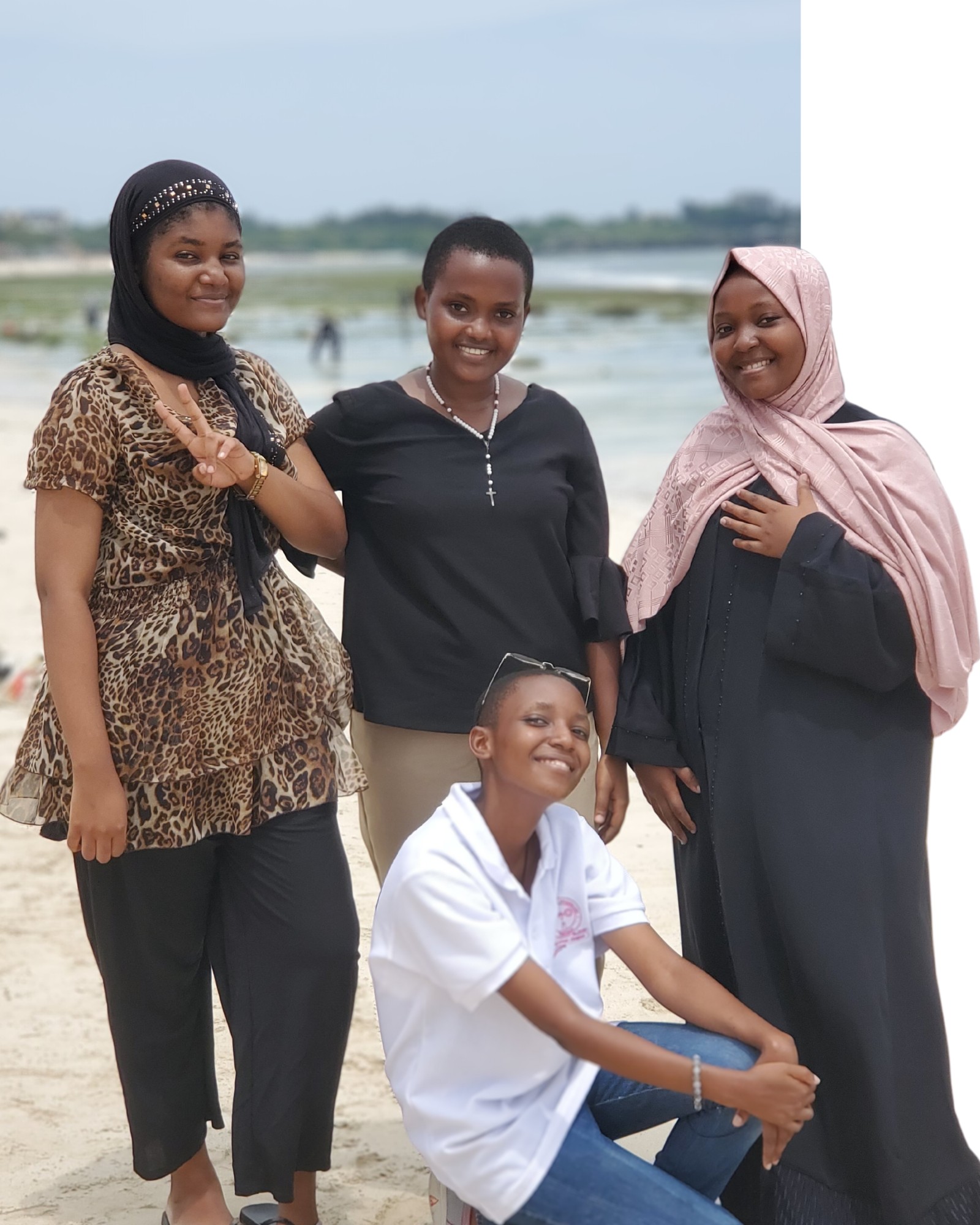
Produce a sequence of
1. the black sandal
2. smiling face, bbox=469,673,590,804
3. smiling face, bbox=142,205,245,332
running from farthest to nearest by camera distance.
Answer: the black sandal → smiling face, bbox=142,205,245,332 → smiling face, bbox=469,673,590,804

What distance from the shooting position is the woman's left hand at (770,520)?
8.36 feet

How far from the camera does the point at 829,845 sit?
Answer: 2584 mm

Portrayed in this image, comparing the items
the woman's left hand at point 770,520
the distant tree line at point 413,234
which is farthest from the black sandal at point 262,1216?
the distant tree line at point 413,234

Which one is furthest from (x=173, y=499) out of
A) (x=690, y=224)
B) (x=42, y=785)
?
(x=690, y=224)

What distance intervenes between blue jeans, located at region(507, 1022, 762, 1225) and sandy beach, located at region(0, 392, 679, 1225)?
757 millimetres

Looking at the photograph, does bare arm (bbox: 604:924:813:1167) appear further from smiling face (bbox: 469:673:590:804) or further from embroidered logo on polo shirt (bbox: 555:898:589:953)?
smiling face (bbox: 469:673:590:804)

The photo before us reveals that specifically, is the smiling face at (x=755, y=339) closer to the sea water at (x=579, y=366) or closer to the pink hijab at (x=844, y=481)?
the pink hijab at (x=844, y=481)

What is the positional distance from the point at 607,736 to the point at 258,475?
814mm

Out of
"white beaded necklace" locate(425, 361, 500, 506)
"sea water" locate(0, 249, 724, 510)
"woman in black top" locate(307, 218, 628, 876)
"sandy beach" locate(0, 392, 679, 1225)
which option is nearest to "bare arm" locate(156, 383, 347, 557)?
"woman in black top" locate(307, 218, 628, 876)

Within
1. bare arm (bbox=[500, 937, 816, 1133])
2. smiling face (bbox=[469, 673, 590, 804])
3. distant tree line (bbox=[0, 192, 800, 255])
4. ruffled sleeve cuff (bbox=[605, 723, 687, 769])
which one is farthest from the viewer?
distant tree line (bbox=[0, 192, 800, 255])

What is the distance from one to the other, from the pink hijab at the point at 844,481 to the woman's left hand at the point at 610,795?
0.34 meters

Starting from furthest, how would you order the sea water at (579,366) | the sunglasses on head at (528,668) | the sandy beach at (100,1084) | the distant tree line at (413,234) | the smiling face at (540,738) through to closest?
the distant tree line at (413,234) → the sea water at (579,366) → the sandy beach at (100,1084) → the sunglasses on head at (528,668) → the smiling face at (540,738)

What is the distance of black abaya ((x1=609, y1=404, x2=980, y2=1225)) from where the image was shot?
8.35 ft

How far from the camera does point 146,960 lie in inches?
109
